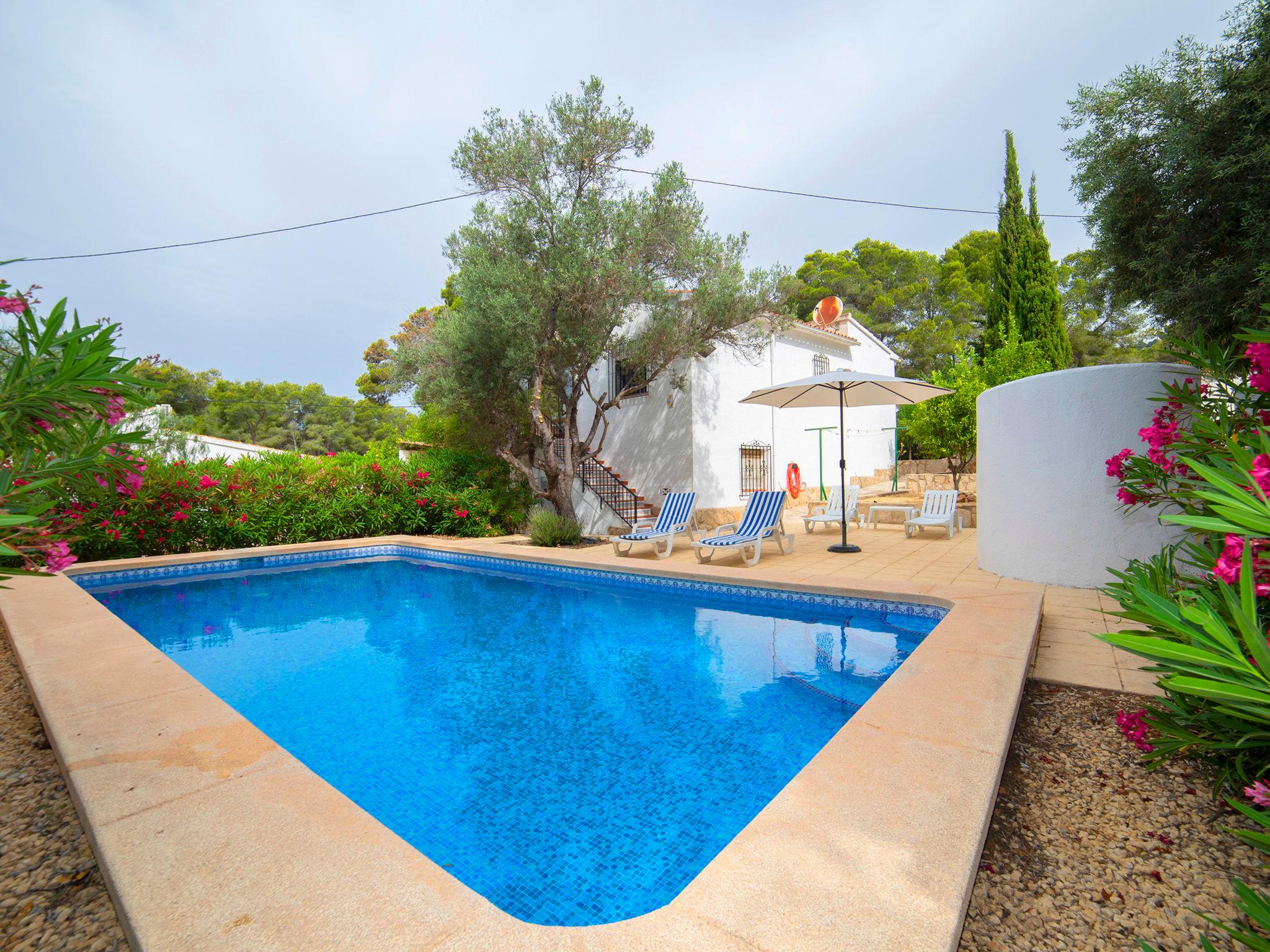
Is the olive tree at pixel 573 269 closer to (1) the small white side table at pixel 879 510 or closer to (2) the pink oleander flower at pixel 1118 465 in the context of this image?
(1) the small white side table at pixel 879 510

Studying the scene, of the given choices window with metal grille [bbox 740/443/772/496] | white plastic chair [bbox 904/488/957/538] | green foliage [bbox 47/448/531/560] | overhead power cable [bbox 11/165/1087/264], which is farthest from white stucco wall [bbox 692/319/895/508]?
green foliage [bbox 47/448/531/560]

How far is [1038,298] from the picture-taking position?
18.0 meters

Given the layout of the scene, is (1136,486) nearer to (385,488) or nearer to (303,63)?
(385,488)

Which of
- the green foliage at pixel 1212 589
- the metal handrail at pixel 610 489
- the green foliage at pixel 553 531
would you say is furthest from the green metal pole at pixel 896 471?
the green foliage at pixel 1212 589

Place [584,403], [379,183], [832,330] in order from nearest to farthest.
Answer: [379,183] → [584,403] → [832,330]

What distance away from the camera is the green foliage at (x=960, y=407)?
1170cm

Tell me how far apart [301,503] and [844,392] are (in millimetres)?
9857

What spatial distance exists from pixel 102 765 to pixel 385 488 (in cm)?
977

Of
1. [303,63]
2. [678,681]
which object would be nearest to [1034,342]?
[678,681]

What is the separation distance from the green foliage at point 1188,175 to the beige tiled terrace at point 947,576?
9.50 ft

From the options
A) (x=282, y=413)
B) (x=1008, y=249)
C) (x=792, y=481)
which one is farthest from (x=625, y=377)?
(x=282, y=413)

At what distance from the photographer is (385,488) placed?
11570 millimetres

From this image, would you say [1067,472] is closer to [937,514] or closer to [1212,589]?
[937,514]

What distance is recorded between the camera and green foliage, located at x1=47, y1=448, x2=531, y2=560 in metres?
8.88
